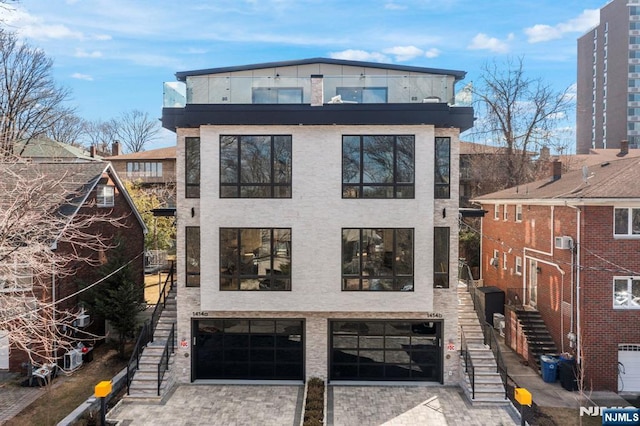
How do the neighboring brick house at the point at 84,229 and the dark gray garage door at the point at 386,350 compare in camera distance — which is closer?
the dark gray garage door at the point at 386,350

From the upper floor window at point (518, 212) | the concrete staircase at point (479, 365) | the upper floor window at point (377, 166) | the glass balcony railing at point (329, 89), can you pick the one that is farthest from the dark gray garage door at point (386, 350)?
the upper floor window at point (518, 212)

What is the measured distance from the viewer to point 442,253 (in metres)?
12.8

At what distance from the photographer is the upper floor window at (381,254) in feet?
40.8

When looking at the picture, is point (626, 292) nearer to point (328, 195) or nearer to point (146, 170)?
point (328, 195)

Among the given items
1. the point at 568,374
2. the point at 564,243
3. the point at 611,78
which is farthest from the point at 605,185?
the point at 611,78

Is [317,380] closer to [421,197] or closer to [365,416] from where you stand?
[365,416]

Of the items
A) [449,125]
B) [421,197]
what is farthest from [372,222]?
[449,125]

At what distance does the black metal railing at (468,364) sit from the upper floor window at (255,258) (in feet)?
19.5

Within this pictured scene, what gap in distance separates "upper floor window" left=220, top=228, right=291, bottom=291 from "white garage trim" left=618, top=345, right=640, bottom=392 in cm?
1051

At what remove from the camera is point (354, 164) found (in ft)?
40.9

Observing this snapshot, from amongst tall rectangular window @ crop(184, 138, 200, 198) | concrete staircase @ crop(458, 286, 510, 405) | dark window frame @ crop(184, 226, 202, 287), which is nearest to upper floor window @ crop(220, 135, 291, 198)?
tall rectangular window @ crop(184, 138, 200, 198)

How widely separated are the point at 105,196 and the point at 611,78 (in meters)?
80.4

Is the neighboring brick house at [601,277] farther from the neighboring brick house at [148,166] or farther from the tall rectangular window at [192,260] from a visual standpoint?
the neighboring brick house at [148,166]

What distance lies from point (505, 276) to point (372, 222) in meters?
11.0
